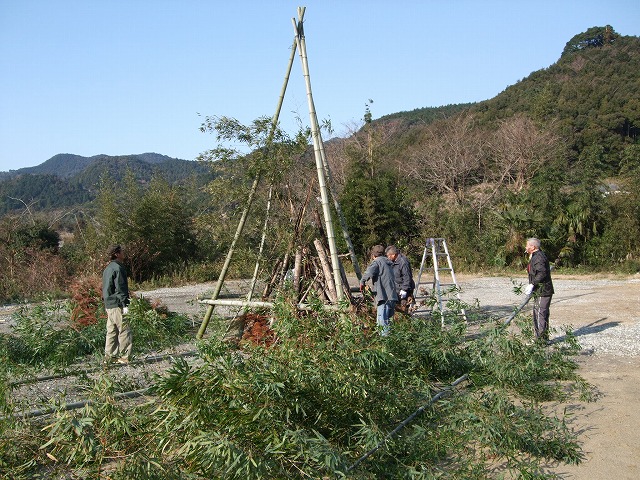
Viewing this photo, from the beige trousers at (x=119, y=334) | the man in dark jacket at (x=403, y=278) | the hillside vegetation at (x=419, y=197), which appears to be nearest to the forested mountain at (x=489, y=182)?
the hillside vegetation at (x=419, y=197)

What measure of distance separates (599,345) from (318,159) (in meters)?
5.13

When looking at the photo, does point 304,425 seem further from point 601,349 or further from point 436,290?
point 601,349

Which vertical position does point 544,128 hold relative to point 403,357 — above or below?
above

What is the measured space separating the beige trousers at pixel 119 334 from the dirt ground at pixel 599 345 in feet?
6.45

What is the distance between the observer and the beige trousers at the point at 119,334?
774 cm

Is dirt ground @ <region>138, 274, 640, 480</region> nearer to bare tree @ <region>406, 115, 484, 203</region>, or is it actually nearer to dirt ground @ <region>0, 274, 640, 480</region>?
dirt ground @ <region>0, 274, 640, 480</region>

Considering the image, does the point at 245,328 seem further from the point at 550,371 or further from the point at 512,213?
the point at 512,213

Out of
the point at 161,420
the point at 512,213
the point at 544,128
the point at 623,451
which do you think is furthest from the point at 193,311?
the point at 544,128

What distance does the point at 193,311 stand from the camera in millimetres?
12938

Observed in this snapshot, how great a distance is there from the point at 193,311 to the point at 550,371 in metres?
8.33

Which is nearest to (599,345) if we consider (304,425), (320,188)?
(320,188)

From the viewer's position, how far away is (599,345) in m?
8.95

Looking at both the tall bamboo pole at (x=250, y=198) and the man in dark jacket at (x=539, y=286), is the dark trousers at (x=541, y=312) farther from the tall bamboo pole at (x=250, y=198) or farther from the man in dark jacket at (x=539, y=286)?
the tall bamboo pole at (x=250, y=198)

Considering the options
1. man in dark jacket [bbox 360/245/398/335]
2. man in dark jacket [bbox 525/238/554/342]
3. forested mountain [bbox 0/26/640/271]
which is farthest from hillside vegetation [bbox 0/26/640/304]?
man in dark jacket [bbox 360/245/398/335]
